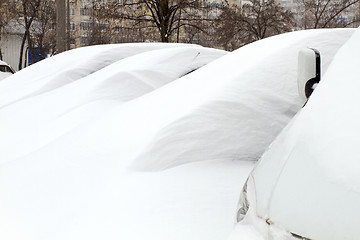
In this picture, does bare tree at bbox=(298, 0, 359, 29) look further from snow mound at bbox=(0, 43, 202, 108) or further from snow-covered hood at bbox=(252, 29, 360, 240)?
snow-covered hood at bbox=(252, 29, 360, 240)

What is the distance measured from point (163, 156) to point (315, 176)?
1.30 meters

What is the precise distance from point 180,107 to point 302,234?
65.4 inches

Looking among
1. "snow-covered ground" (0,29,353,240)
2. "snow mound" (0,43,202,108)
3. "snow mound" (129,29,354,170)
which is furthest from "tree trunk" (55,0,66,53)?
"snow mound" (129,29,354,170)

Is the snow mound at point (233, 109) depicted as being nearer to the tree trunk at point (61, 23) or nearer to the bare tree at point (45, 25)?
the tree trunk at point (61, 23)

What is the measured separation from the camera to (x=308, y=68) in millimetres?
2469

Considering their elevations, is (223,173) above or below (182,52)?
below

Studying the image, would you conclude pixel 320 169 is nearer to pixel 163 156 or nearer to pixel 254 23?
pixel 163 156

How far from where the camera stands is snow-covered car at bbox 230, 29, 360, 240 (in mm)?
1442

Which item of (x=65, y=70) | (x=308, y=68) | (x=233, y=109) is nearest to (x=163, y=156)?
(x=233, y=109)

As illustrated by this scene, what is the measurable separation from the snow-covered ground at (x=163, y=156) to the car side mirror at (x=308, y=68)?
43cm

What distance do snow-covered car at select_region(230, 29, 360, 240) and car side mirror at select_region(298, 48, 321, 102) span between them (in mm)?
397

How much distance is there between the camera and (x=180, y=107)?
10.0 feet

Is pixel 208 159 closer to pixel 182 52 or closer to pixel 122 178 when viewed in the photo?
pixel 122 178

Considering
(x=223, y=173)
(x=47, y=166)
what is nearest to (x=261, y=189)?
(x=223, y=173)
